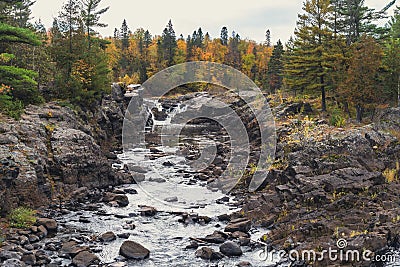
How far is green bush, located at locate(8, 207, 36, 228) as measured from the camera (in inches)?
711

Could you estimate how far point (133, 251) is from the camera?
1622 centimetres

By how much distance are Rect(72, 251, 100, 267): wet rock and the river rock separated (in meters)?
5.25

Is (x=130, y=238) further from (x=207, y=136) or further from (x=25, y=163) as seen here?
(x=207, y=136)

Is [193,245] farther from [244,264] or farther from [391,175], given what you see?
[391,175]

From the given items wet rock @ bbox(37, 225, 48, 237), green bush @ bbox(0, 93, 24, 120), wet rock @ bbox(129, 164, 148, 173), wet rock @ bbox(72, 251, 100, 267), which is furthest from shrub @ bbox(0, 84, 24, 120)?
wet rock @ bbox(72, 251, 100, 267)

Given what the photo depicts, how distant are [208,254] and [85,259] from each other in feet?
16.5

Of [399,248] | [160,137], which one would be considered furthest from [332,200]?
[160,137]

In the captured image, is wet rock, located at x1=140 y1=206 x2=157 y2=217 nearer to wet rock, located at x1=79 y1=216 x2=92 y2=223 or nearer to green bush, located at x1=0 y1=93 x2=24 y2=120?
wet rock, located at x1=79 y1=216 x2=92 y2=223

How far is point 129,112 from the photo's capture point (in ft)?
174

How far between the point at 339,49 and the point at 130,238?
2691cm

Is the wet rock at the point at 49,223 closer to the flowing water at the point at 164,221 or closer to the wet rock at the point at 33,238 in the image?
the flowing water at the point at 164,221

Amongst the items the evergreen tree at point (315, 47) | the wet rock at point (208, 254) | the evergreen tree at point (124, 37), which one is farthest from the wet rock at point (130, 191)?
the evergreen tree at point (124, 37)

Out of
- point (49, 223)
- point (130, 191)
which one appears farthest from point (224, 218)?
point (49, 223)

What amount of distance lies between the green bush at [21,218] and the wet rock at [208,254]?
8461mm
